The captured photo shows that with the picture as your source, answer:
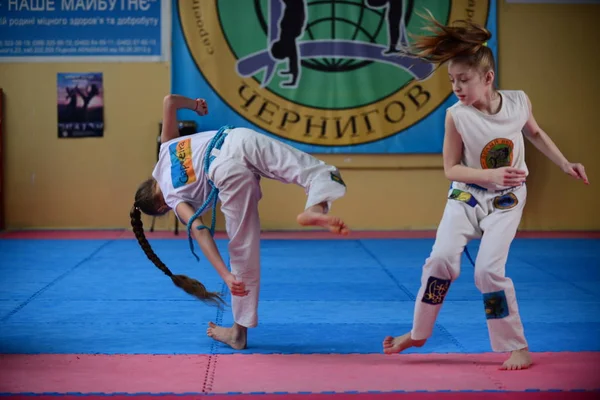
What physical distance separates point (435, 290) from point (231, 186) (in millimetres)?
992

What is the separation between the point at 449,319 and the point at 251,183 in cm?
148

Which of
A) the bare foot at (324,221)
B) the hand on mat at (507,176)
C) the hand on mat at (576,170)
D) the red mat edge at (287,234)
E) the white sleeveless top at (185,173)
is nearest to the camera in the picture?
the bare foot at (324,221)

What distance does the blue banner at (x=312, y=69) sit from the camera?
Answer: 806cm

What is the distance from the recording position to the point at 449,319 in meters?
4.00

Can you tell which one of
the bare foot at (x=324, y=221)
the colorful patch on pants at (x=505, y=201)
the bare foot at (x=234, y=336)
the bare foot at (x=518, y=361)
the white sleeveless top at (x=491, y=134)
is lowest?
the bare foot at (x=234, y=336)

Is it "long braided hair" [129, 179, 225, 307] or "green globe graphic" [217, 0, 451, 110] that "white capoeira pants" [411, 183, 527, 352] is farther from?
"green globe graphic" [217, 0, 451, 110]

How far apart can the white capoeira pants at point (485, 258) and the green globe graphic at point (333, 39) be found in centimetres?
517

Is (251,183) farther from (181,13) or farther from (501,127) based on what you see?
(181,13)

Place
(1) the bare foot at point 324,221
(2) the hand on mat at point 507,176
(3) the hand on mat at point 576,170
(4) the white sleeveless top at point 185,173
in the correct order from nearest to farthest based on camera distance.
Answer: (1) the bare foot at point 324,221, (2) the hand on mat at point 507,176, (3) the hand on mat at point 576,170, (4) the white sleeveless top at point 185,173

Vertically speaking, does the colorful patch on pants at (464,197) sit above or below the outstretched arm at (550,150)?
below

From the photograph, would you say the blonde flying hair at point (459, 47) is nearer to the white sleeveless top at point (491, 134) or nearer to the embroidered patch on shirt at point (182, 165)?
the white sleeveless top at point (491, 134)

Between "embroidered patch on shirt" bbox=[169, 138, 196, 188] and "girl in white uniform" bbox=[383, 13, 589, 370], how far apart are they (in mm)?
1130

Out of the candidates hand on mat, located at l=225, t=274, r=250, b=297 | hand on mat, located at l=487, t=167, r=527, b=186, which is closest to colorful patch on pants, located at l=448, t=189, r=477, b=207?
hand on mat, located at l=487, t=167, r=527, b=186

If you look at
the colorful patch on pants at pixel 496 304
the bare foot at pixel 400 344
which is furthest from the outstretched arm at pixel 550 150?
the bare foot at pixel 400 344
